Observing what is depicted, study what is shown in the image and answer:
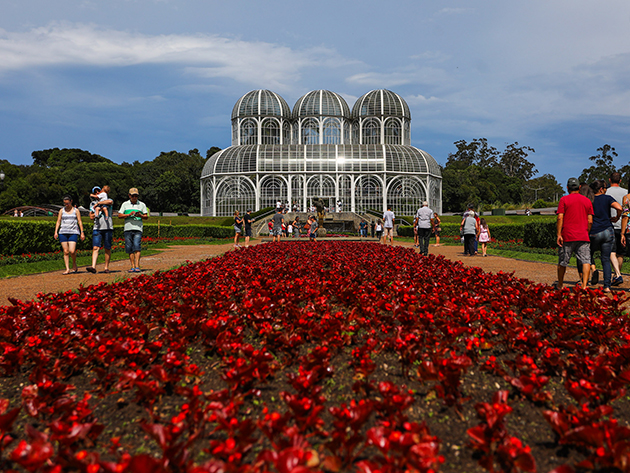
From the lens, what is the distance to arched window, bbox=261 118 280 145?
52.4 metres

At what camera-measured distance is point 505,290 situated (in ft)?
17.0

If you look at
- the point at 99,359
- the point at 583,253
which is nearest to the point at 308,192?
the point at 583,253

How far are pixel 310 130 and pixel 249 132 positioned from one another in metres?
7.57

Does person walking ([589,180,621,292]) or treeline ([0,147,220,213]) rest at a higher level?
treeline ([0,147,220,213])

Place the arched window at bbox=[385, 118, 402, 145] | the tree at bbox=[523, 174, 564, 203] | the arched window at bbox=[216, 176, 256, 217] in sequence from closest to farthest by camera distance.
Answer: the arched window at bbox=[216, 176, 256, 217]
the arched window at bbox=[385, 118, 402, 145]
the tree at bbox=[523, 174, 564, 203]

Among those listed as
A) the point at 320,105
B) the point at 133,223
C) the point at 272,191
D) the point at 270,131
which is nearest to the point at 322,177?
the point at 272,191

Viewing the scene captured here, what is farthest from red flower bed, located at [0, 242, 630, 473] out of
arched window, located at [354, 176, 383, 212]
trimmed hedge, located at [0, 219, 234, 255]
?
arched window, located at [354, 176, 383, 212]

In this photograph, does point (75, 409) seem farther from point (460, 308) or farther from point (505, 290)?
point (505, 290)

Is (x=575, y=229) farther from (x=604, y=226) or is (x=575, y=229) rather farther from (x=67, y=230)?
(x=67, y=230)

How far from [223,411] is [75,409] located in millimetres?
917

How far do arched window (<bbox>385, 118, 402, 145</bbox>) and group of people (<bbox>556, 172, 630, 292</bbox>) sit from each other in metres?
46.8

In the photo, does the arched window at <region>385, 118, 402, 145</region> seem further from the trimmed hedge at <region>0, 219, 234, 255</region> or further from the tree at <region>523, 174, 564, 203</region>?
the tree at <region>523, 174, 564, 203</region>

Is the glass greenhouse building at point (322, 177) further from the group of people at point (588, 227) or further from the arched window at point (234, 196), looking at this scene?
the group of people at point (588, 227)

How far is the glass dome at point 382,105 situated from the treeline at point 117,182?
1160 inches
